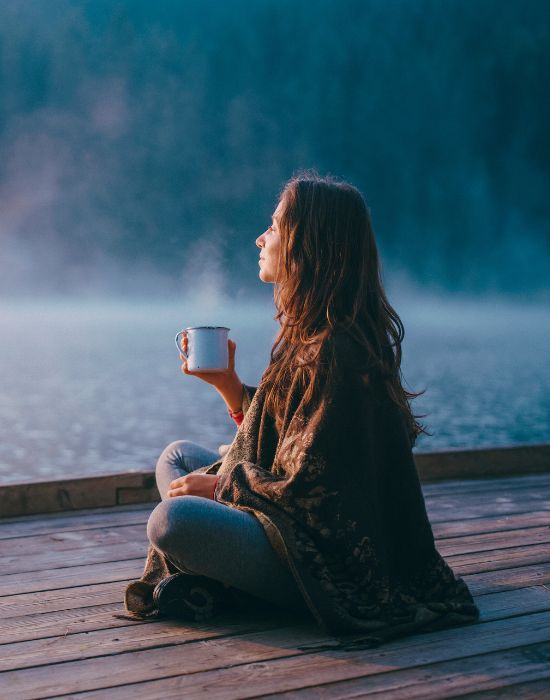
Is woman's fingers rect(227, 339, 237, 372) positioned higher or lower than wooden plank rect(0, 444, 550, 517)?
higher

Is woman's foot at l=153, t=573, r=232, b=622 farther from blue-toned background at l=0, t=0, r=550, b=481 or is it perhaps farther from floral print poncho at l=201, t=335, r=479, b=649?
blue-toned background at l=0, t=0, r=550, b=481

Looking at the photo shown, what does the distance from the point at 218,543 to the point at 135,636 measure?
288mm

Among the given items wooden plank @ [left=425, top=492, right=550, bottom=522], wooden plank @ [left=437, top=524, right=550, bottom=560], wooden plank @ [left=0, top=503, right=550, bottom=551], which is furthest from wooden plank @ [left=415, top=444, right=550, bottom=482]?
wooden plank @ [left=437, top=524, right=550, bottom=560]

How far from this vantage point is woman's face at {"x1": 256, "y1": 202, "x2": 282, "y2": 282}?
2.03 meters

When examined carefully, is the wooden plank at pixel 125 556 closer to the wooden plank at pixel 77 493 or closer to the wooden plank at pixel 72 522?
the wooden plank at pixel 72 522

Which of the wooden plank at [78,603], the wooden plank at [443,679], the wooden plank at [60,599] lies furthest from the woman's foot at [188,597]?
the wooden plank at [443,679]

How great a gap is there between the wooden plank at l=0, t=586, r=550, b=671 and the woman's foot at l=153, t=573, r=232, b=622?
29 mm

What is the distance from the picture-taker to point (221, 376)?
2.21 m

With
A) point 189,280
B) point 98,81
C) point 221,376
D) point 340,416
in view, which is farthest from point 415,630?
point 189,280

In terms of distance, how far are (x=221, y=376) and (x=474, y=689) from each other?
1015 millimetres

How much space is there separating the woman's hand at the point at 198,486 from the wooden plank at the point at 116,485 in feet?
4.28

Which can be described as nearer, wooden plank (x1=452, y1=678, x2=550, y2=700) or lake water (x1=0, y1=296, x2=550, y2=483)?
wooden plank (x1=452, y1=678, x2=550, y2=700)

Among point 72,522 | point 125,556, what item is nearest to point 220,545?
point 125,556

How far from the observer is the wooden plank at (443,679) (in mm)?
1551
